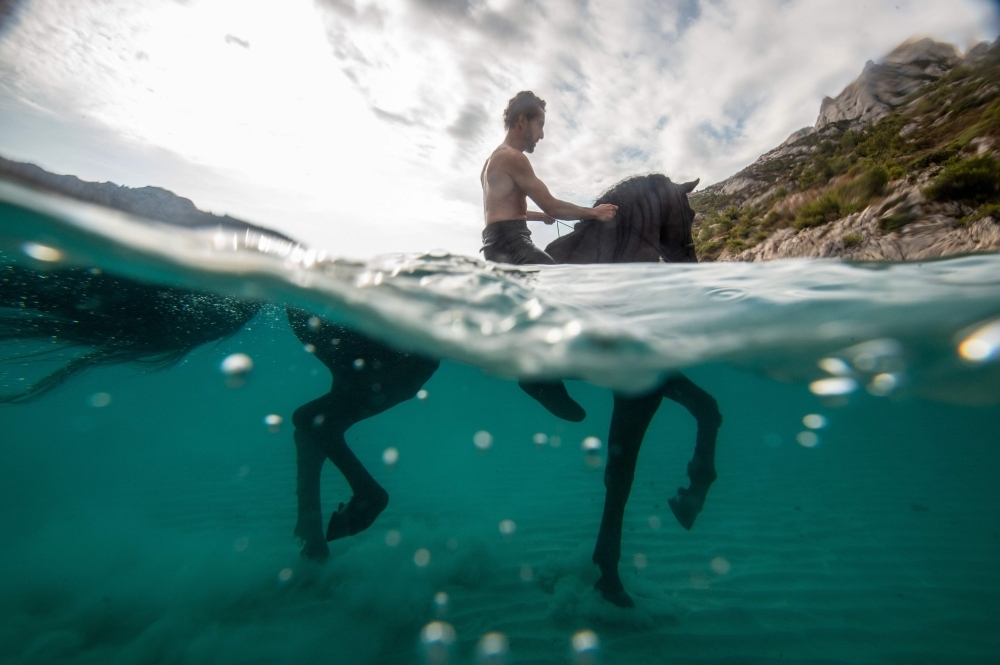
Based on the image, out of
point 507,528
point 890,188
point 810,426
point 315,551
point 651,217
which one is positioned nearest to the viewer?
point 315,551

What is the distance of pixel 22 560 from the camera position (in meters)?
5.82

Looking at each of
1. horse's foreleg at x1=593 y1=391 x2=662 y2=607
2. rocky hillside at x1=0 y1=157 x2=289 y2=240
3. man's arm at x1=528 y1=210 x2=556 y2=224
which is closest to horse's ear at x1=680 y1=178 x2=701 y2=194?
man's arm at x1=528 y1=210 x2=556 y2=224

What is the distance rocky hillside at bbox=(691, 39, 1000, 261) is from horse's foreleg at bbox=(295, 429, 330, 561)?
11815 millimetres

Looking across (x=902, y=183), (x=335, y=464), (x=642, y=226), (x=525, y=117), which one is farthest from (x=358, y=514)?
(x=902, y=183)

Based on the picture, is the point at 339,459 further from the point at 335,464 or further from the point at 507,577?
the point at 507,577

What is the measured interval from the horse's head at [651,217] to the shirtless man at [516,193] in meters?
0.23

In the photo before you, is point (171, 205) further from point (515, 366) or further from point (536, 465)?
point (536, 465)

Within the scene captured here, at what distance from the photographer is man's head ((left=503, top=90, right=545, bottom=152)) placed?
15.8ft

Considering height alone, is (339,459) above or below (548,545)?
above

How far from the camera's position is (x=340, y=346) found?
16.9 ft

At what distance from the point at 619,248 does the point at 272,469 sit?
1104cm

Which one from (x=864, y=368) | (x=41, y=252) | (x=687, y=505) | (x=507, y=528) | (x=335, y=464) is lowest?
(x=507, y=528)

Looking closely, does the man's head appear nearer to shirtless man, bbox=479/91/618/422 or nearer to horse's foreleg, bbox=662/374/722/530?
shirtless man, bbox=479/91/618/422

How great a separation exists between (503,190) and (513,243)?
0.66 m
